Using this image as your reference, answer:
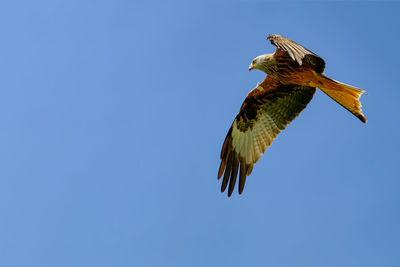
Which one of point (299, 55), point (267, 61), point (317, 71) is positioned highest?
point (267, 61)

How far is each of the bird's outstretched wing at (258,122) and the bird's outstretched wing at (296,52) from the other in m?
0.87

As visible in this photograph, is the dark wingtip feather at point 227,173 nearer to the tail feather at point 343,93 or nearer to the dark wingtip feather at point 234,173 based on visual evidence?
the dark wingtip feather at point 234,173

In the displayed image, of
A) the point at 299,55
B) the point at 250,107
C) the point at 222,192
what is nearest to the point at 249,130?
the point at 250,107

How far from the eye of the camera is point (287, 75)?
8.43 m

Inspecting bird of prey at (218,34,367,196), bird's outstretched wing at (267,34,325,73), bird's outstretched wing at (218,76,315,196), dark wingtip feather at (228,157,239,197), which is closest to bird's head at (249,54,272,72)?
bird of prey at (218,34,367,196)

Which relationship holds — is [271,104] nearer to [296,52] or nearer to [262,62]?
[262,62]

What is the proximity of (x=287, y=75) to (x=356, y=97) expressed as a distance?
112 centimetres

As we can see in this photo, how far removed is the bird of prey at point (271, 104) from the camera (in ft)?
26.9

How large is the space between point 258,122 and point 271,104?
41cm

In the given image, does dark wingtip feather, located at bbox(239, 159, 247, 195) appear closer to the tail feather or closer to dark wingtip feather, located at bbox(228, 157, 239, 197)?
dark wingtip feather, located at bbox(228, 157, 239, 197)

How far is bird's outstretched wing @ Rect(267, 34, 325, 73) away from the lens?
6909mm

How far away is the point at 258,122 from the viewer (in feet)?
31.1

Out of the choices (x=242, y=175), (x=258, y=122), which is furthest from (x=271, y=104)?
(x=242, y=175)

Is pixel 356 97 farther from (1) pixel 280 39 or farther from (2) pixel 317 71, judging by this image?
(1) pixel 280 39
